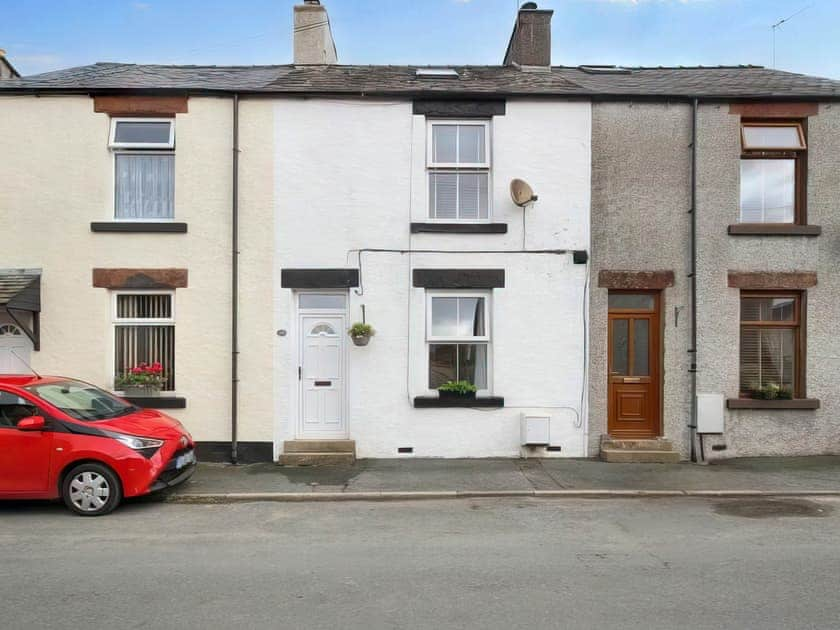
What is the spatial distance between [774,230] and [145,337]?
10.2m

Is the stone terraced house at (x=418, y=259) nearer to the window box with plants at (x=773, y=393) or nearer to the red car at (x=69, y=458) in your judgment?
the window box with plants at (x=773, y=393)

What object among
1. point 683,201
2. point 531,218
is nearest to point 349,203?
point 531,218

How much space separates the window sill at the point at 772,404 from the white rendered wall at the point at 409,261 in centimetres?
242

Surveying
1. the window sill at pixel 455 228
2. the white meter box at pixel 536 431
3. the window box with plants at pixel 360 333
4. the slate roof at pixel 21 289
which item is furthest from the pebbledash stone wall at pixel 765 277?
the slate roof at pixel 21 289

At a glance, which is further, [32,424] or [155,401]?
[155,401]

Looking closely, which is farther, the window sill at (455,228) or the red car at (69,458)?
the window sill at (455,228)

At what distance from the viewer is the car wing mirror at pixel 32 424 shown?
670 cm

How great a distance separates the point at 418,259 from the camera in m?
9.65

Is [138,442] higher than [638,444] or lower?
higher

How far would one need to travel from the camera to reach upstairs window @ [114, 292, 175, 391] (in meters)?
9.74

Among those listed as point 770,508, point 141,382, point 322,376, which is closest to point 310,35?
point 322,376

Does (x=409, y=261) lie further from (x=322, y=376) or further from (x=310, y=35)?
(x=310, y=35)

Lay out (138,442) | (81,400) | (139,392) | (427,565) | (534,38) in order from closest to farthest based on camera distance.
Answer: (427,565)
(138,442)
(81,400)
(139,392)
(534,38)

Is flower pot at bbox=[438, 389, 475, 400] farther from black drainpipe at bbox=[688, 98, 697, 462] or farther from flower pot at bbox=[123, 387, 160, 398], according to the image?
flower pot at bbox=[123, 387, 160, 398]
